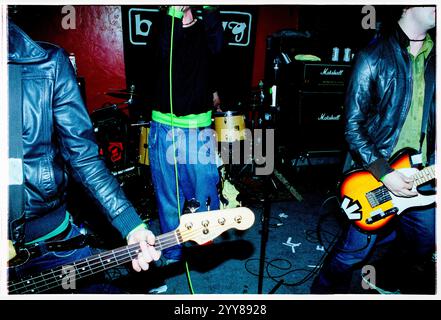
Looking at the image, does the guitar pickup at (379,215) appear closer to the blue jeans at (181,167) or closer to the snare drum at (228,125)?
the blue jeans at (181,167)

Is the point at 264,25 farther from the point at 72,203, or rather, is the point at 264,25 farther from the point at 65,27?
the point at 72,203

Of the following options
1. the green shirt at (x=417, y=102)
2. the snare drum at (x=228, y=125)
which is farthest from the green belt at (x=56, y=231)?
the snare drum at (x=228, y=125)

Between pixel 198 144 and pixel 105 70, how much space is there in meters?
3.66

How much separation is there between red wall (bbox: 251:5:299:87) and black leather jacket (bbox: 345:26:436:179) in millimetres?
4220

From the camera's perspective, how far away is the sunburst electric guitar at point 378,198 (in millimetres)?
2193

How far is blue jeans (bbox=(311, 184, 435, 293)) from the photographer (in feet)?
7.25

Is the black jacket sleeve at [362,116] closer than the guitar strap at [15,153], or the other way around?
the guitar strap at [15,153]

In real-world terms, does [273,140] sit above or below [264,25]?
below

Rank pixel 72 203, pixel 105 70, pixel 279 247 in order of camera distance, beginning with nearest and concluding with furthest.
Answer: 1. pixel 279 247
2. pixel 72 203
3. pixel 105 70

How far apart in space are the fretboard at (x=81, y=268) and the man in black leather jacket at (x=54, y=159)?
4 cm

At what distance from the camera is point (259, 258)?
3.42 m

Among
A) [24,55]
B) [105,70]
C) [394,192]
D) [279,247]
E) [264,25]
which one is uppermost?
[264,25]
